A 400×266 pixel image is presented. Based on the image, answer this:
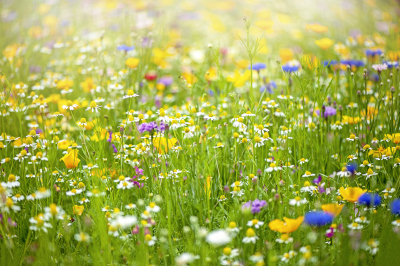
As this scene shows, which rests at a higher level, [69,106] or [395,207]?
[69,106]

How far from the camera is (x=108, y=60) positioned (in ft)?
12.8

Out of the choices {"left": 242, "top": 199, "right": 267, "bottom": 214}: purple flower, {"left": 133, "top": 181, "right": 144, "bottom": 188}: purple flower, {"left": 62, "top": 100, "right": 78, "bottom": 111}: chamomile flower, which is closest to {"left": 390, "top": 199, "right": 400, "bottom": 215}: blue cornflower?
{"left": 242, "top": 199, "right": 267, "bottom": 214}: purple flower

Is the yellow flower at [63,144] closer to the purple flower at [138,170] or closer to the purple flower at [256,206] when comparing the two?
the purple flower at [138,170]

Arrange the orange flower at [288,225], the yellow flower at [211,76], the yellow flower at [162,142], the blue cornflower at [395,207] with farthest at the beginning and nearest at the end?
the yellow flower at [211,76]
the yellow flower at [162,142]
the blue cornflower at [395,207]
the orange flower at [288,225]

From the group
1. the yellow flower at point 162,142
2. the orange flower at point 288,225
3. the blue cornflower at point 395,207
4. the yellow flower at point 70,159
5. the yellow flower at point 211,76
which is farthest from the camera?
the yellow flower at point 211,76

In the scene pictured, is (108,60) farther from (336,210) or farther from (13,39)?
(336,210)

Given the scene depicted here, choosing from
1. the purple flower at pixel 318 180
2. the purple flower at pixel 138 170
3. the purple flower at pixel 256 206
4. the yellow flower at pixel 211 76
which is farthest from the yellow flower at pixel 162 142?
the yellow flower at pixel 211 76

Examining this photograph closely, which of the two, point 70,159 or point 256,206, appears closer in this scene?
point 256,206

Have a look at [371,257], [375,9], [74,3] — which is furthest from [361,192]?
[74,3]

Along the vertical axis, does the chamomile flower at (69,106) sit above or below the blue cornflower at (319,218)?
above

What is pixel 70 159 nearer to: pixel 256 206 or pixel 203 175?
pixel 203 175

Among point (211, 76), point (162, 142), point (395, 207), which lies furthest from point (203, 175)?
→ point (211, 76)

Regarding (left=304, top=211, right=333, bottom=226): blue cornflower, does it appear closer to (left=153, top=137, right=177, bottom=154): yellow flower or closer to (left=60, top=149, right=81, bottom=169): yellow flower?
(left=153, top=137, right=177, bottom=154): yellow flower

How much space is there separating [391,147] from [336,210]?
0.62 m
